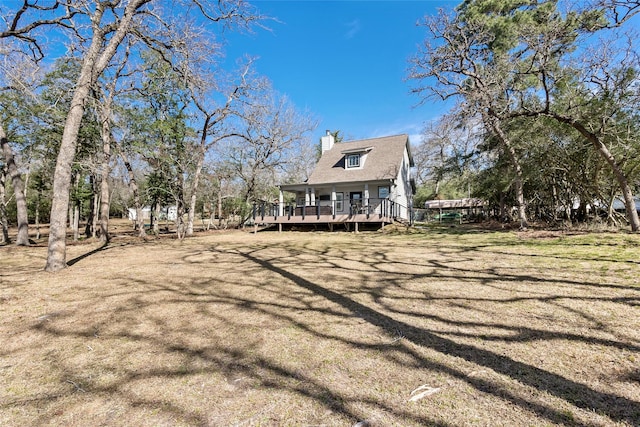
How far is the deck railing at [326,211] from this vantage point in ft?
55.8

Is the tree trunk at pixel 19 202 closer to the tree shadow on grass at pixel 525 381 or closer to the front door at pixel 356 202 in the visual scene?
the tree shadow on grass at pixel 525 381

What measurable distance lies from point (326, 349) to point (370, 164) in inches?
715

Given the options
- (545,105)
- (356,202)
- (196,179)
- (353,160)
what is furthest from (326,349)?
(353,160)

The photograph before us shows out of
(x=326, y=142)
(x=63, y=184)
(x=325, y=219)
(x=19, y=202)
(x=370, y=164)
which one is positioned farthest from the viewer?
(x=326, y=142)

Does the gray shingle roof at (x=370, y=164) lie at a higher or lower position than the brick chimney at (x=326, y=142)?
lower

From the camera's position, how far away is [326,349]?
279 cm

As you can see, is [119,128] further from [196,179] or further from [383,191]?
[383,191]

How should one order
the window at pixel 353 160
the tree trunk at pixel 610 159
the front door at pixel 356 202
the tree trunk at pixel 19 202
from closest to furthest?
1. the tree trunk at pixel 610 159
2. the tree trunk at pixel 19 202
3. the front door at pixel 356 202
4. the window at pixel 353 160

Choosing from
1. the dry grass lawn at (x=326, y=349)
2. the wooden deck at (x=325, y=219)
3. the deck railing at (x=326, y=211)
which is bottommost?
the dry grass lawn at (x=326, y=349)

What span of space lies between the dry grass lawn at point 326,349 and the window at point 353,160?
612 inches

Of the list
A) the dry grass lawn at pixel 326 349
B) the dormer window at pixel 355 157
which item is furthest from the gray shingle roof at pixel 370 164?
the dry grass lawn at pixel 326 349

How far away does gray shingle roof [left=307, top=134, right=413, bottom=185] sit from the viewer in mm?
18875

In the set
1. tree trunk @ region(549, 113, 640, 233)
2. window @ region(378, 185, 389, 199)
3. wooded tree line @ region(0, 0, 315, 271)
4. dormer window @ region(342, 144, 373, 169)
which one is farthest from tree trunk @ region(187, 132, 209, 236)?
tree trunk @ region(549, 113, 640, 233)

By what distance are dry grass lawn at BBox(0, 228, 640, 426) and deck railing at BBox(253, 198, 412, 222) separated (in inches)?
452
